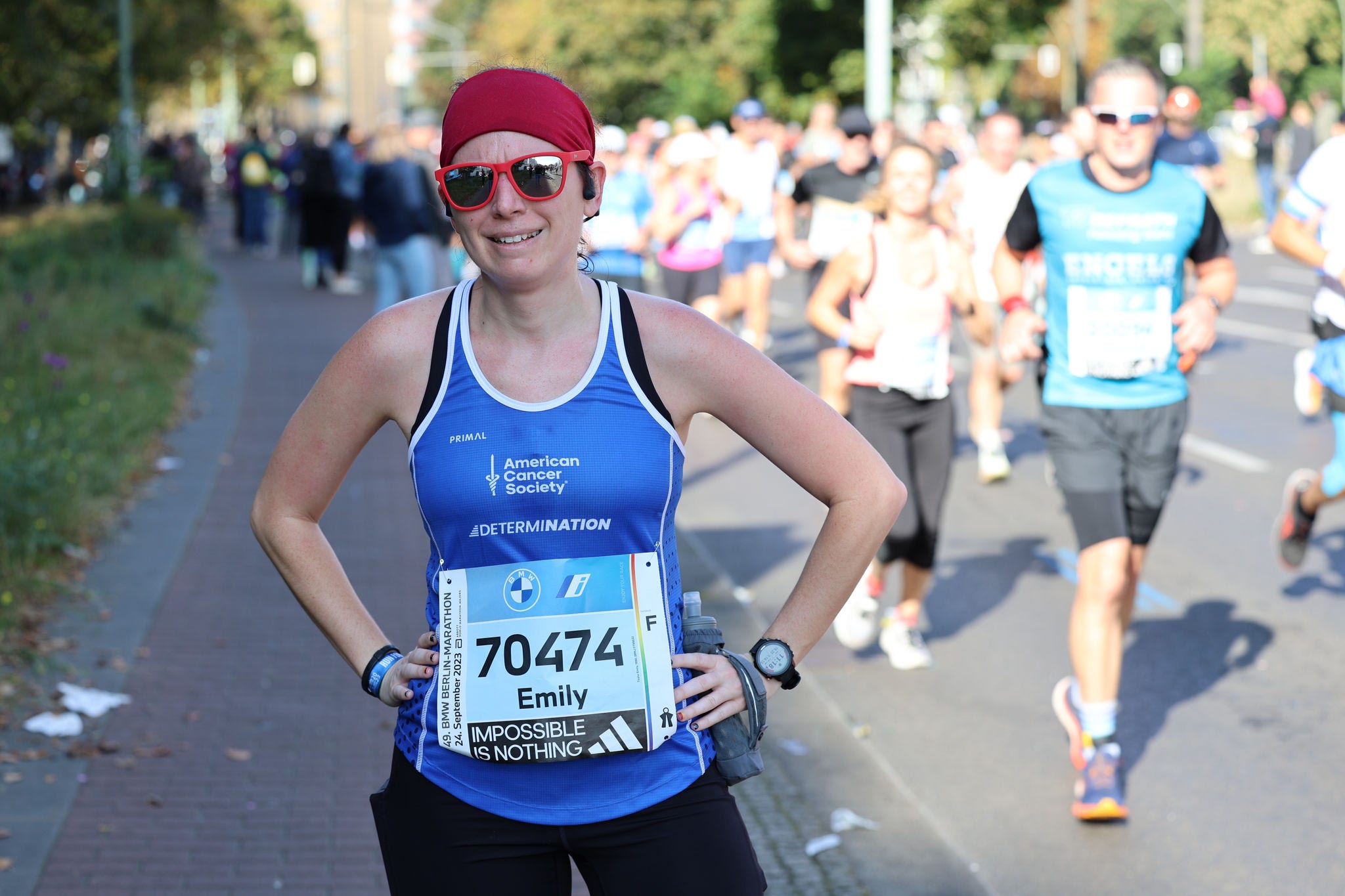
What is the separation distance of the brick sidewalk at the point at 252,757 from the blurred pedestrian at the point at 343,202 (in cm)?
1345

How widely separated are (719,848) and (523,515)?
56cm

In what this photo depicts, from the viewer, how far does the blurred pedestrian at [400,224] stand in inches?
561

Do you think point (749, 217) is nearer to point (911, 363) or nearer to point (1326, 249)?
point (911, 363)

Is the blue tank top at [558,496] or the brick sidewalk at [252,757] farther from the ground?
the blue tank top at [558,496]

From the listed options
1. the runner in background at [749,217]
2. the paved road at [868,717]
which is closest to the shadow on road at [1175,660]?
the paved road at [868,717]

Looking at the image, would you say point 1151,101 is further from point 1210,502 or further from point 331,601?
point 1210,502

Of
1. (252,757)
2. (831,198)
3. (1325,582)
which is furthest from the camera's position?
(831,198)

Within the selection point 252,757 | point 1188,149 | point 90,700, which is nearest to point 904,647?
point 252,757

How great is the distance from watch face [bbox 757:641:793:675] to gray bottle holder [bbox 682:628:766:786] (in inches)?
2.0

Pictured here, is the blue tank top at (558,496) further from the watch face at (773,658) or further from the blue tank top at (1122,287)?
the blue tank top at (1122,287)

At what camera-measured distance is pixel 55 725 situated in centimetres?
552

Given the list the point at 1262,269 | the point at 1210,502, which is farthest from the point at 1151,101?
the point at 1262,269

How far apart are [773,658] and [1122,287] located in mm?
2937

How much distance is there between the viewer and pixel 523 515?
2.47 metres
